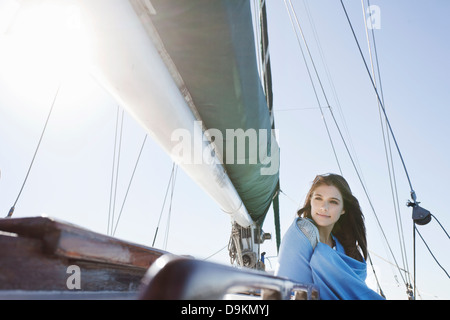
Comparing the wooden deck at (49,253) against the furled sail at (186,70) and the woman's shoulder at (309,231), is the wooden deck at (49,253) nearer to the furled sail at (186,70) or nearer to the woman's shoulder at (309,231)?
the furled sail at (186,70)

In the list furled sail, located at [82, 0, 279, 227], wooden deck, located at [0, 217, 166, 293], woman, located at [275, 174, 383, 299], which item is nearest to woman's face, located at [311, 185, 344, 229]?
woman, located at [275, 174, 383, 299]

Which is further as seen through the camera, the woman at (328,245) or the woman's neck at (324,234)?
the woman's neck at (324,234)

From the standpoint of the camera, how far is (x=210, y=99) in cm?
147

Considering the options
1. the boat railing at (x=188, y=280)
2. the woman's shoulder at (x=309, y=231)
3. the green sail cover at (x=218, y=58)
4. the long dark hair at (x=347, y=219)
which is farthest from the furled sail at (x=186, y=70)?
the boat railing at (x=188, y=280)

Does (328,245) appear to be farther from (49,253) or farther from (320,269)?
(49,253)

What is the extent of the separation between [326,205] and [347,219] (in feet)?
1.05

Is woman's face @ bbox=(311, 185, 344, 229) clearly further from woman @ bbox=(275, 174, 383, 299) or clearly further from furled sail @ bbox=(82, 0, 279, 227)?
furled sail @ bbox=(82, 0, 279, 227)

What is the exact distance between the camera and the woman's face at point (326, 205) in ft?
4.51

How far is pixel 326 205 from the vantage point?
140 cm

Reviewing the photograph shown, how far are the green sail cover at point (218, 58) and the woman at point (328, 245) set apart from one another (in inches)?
23.4

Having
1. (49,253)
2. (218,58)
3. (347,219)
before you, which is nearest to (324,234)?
(347,219)

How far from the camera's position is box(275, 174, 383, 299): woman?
99 centimetres

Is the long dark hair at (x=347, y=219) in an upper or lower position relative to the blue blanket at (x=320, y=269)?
upper
